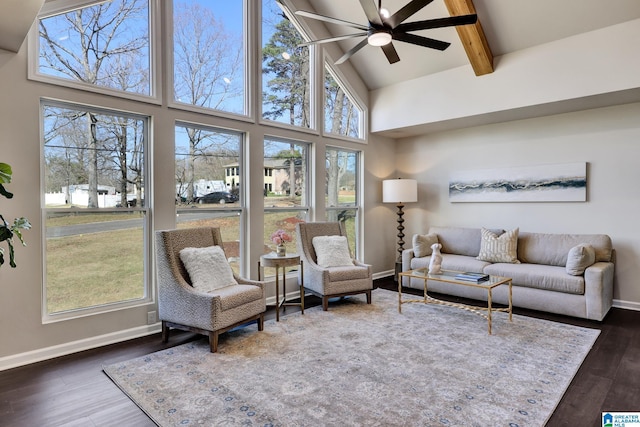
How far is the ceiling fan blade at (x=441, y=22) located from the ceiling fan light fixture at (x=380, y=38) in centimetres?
9

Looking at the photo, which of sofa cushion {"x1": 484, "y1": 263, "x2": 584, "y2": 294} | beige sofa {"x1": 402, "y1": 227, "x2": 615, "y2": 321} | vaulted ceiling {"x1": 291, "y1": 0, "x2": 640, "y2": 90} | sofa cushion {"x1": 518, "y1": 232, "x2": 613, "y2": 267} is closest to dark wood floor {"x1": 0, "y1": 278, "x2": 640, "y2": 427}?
beige sofa {"x1": 402, "y1": 227, "x2": 615, "y2": 321}

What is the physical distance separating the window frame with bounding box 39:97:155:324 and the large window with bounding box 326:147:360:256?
2.76 meters

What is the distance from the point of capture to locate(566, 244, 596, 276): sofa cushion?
4.02 meters

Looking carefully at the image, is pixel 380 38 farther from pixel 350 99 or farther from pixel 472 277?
pixel 350 99

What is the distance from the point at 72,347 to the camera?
3244 millimetres

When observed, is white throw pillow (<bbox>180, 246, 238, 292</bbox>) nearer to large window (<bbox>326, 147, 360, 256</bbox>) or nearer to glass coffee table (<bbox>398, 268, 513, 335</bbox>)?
glass coffee table (<bbox>398, 268, 513, 335</bbox>)

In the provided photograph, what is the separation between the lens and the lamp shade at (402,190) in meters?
5.93

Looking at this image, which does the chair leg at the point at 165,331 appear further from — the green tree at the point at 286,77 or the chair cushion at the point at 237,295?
the green tree at the point at 286,77

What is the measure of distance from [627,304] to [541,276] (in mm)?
1358

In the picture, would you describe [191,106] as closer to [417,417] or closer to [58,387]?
[58,387]

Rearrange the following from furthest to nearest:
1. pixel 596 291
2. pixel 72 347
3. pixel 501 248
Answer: pixel 501 248 → pixel 596 291 → pixel 72 347

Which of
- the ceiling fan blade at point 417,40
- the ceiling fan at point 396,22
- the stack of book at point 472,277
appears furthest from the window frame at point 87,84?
the stack of book at point 472,277

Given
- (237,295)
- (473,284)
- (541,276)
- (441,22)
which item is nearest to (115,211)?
(237,295)

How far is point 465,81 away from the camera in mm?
5066
